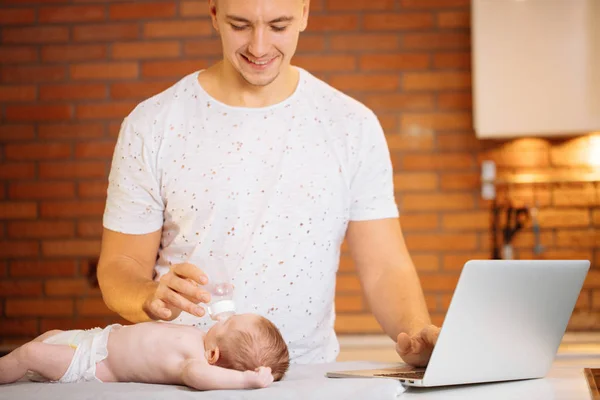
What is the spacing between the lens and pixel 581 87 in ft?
10.5

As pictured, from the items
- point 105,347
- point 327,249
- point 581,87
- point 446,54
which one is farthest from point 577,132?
point 105,347

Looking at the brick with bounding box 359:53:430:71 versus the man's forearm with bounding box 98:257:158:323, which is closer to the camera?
the man's forearm with bounding box 98:257:158:323

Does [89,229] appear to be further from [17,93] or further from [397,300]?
[397,300]

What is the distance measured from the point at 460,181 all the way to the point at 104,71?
1.56 metres

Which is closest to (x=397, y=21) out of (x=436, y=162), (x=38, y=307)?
(x=436, y=162)

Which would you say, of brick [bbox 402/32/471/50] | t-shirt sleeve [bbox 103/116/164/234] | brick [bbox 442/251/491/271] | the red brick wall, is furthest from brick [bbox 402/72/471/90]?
t-shirt sleeve [bbox 103/116/164/234]

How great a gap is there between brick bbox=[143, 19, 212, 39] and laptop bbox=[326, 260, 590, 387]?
247 centimetres

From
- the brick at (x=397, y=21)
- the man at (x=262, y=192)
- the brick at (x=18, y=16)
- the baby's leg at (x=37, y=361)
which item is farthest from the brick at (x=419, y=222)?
the baby's leg at (x=37, y=361)

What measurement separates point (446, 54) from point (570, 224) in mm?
857

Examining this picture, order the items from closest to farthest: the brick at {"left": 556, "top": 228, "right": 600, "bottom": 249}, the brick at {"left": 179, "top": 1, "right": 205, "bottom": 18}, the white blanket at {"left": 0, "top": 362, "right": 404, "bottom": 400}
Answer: the white blanket at {"left": 0, "top": 362, "right": 404, "bottom": 400} → the brick at {"left": 556, "top": 228, "right": 600, "bottom": 249} → the brick at {"left": 179, "top": 1, "right": 205, "bottom": 18}

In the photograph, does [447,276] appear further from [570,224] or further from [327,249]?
[327,249]

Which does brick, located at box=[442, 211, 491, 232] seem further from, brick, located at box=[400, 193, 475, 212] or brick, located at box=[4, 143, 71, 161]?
brick, located at box=[4, 143, 71, 161]

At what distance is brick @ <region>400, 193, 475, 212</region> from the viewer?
3.45 meters

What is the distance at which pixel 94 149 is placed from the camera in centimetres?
353
